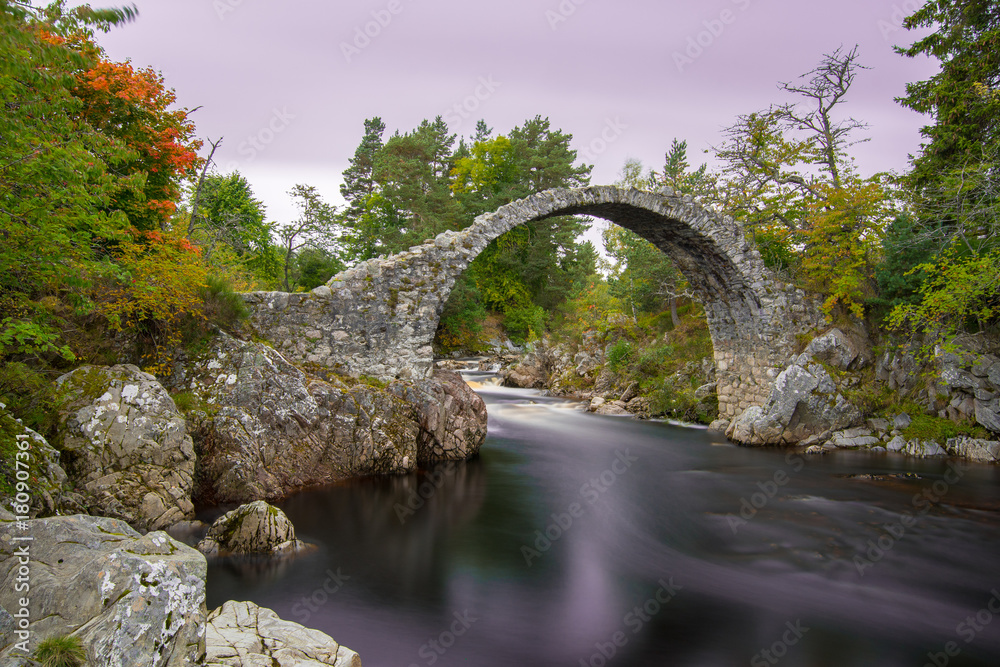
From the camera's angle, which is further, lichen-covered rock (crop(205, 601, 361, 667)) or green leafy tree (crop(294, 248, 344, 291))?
green leafy tree (crop(294, 248, 344, 291))

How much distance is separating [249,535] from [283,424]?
2.05 m

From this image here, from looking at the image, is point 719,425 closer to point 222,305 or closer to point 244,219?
point 222,305

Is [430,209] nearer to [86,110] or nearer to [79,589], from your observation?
[86,110]

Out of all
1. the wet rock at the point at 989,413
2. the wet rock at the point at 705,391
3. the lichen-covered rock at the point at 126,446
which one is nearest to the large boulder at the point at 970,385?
the wet rock at the point at 989,413

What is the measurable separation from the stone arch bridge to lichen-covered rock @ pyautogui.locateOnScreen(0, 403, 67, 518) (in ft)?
12.0

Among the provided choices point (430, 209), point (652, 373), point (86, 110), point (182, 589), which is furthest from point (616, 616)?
point (430, 209)

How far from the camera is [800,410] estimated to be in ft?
35.1

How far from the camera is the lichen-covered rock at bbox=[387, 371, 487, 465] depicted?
27.4 ft

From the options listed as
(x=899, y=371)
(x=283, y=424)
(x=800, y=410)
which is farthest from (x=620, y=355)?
(x=283, y=424)

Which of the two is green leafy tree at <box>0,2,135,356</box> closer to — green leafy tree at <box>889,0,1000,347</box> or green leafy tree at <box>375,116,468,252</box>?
green leafy tree at <box>889,0,1000,347</box>

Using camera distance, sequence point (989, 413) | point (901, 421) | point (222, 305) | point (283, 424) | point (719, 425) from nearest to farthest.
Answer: point (283, 424)
point (222, 305)
point (989, 413)
point (901, 421)
point (719, 425)

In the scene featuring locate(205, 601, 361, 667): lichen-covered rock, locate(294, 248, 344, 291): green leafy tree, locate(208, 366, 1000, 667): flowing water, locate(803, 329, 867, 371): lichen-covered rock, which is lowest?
locate(208, 366, 1000, 667): flowing water

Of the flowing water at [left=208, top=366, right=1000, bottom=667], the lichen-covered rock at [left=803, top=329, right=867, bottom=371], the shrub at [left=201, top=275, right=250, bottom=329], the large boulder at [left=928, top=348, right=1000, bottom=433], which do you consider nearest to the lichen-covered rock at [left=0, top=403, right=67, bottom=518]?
the flowing water at [left=208, top=366, right=1000, bottom=667]

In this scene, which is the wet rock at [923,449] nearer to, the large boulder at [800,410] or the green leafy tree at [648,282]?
the large boulder at [800,410]
